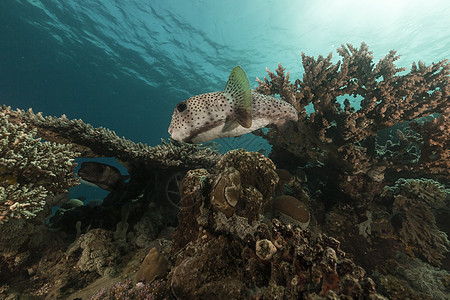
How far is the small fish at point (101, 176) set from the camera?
376 cm

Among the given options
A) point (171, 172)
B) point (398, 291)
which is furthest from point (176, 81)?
point (398, 291)

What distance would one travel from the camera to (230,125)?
8.40ft

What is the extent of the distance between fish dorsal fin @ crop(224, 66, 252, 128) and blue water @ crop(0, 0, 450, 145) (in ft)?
80.2

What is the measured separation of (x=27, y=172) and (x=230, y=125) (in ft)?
11.2

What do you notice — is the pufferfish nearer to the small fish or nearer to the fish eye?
the fish eye

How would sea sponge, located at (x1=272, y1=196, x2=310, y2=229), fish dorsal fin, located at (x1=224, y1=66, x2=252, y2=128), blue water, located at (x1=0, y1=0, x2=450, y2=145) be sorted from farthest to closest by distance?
blue water, located at (x1=0, y1=0, x2=450, y2=145) < sea sponge, located at (x1=272, y1=196, x2=310, y2=229) < fish dorsal fin, located at (x1=224, y1=66, x2=252, y2=128)

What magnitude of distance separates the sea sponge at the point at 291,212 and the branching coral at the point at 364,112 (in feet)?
5.96

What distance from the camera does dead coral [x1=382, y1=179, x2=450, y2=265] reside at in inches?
139

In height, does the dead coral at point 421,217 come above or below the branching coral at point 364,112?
below

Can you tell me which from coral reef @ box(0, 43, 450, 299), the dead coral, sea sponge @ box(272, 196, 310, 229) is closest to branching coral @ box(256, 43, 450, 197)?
coral reef @ box(0, 43, 450, 299)

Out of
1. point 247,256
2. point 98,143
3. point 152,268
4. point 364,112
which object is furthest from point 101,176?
point 364,112

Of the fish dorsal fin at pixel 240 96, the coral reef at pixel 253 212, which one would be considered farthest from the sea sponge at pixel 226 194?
the fish dorsal fin at pixel 240 96

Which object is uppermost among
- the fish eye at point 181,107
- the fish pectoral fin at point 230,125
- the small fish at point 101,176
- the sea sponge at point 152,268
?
the fish eye at point 181,107

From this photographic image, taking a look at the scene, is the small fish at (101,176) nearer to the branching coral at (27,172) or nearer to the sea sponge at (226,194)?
the branching coral at (27,172)
